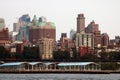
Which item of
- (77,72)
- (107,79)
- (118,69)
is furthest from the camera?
(118,69)

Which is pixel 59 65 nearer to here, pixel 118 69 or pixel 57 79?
pixel 118 69

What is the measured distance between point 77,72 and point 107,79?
1619 inches

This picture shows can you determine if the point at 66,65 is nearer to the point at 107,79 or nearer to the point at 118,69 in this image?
the point at 118,69

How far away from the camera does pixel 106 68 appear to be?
16550 cm

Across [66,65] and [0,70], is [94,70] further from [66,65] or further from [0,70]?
[0,70]

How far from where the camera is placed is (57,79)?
4562 inches

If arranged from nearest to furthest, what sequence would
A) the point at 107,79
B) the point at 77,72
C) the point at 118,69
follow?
the point at 107,79, the point at 77,72, the point at 118,69

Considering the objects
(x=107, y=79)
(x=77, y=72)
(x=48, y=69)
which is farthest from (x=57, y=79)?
(x=48, y=69)

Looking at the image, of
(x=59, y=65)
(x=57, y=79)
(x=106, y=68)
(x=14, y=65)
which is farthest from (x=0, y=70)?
(x=57, y=79)

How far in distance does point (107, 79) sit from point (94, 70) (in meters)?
42.9

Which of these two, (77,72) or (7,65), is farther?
(7,65)

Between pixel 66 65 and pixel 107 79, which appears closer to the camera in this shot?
pixel 107 79

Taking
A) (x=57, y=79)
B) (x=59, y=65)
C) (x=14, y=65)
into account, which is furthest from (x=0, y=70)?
(x=57, y=79)

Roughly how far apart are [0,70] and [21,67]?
204 inches
